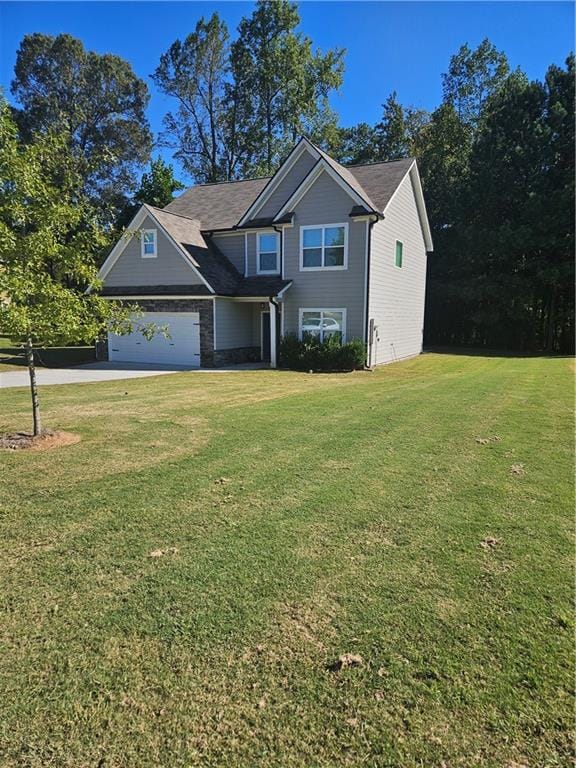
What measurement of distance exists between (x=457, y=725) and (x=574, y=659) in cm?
90

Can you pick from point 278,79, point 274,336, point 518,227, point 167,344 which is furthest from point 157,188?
point 518,227

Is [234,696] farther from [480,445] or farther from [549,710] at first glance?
[480,445]

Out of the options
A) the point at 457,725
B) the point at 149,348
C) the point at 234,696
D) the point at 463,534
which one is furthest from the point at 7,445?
the point at 149,348

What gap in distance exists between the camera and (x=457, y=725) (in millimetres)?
2188

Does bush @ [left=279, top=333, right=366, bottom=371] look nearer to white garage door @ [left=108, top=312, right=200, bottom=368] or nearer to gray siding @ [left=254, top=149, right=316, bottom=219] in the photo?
white garage door @ [left=108, top=312, right=200, bottom=368]

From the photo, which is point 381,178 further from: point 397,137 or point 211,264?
point 397,137

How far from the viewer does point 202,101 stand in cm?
3812

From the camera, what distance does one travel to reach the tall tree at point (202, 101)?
36.7m

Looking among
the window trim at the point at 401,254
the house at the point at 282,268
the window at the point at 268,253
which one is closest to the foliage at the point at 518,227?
the house at the point at 282,268

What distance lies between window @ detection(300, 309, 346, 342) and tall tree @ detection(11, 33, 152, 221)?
23089 mm

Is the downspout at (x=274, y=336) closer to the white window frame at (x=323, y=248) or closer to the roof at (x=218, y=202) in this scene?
the white window frame at (x=323, y=248)

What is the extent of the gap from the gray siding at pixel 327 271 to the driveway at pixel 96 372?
10.6 feet

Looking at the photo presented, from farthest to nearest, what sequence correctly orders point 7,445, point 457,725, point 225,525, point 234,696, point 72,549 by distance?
1. point 7,445
2. point 225,525
3. point 72,549
4. point 234,696
5. point 457,725

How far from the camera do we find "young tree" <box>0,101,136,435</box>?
607 cm
